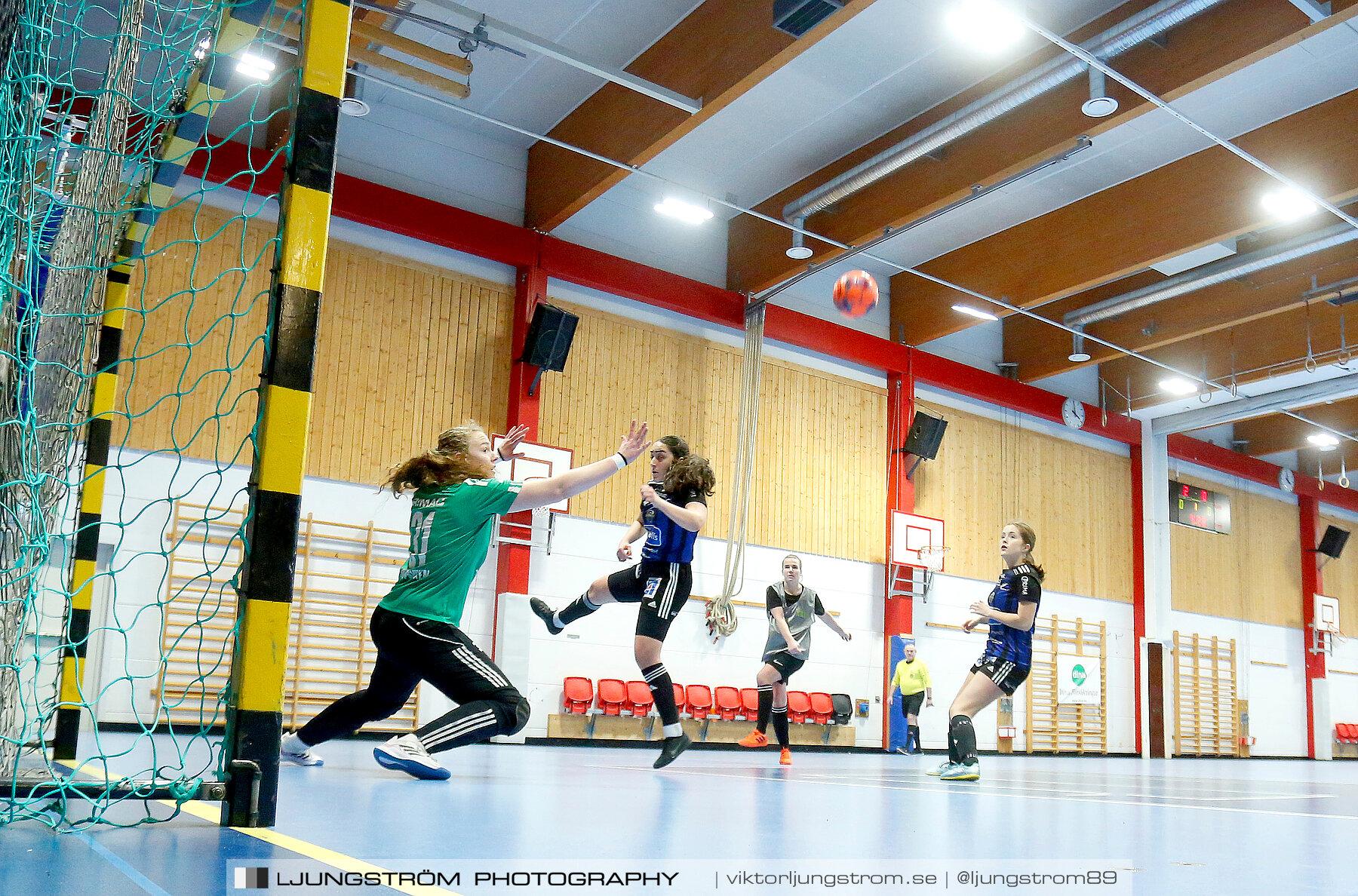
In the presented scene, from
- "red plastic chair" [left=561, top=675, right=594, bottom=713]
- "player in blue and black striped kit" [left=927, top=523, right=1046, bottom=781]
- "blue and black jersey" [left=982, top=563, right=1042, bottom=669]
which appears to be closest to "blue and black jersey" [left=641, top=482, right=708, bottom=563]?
"player in blue and black striped kit" [left=927, top=523, right=1046, bottom=781]

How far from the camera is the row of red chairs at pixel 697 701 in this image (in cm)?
1326

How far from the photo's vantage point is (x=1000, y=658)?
7.31 meters

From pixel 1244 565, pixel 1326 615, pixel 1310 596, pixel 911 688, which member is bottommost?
pixel 911 688

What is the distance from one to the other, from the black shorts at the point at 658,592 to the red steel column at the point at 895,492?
10.0 metres

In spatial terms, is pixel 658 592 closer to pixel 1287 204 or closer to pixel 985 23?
pixel 985 23

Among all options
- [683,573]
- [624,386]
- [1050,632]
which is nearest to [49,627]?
[683,573]

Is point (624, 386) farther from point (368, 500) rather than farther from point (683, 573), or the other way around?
point (683, 573)

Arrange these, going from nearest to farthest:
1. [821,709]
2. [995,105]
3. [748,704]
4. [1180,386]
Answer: [995,105]
[748,704]
[821,709]
[1180,386]

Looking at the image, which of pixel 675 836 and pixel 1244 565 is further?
pixel 1244 565

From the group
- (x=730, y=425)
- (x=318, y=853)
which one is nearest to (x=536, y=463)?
(x=730, y=425)

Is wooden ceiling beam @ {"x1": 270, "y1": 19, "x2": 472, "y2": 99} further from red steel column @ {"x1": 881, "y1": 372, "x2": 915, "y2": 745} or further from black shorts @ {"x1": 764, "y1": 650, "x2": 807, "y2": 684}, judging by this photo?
red steel column @ {"x1": 881, "y1": 372, "x2": 915, "y2": 745}

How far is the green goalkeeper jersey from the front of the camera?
4.26 metres

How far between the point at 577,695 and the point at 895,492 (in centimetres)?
629

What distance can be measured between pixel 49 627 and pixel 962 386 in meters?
13.9
